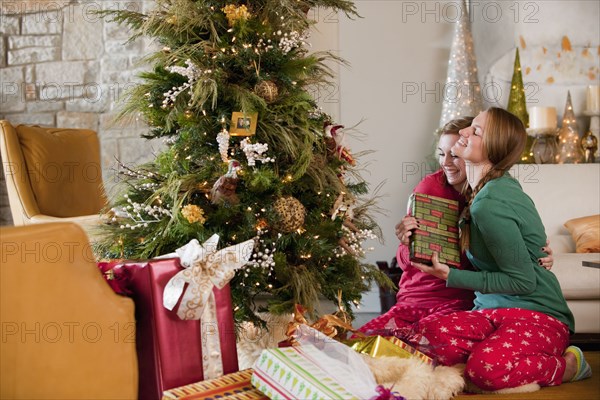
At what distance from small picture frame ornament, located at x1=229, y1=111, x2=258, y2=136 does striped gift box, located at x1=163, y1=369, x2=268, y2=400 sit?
82 centimetres

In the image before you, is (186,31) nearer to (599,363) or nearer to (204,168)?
(204,168)

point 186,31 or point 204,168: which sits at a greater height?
point 186,31

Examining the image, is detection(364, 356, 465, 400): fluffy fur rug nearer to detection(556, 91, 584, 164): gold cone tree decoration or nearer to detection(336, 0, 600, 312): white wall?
detection(336, 0, 600, 312): white wall

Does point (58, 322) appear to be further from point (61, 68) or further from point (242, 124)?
point (61, 68)

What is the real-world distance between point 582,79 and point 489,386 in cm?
307

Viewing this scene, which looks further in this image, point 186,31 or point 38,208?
point 38,208

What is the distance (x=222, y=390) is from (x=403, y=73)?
3.40 m

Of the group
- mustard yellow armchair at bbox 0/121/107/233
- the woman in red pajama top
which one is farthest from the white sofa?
mustard yellow armchair at bbox 0/121/107/233

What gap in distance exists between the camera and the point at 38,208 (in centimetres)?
375

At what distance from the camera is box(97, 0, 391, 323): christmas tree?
2.12 meters

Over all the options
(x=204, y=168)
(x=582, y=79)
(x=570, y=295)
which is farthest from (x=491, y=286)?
(x=582, y=79)

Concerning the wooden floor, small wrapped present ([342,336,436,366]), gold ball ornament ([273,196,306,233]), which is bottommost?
the wooden floor

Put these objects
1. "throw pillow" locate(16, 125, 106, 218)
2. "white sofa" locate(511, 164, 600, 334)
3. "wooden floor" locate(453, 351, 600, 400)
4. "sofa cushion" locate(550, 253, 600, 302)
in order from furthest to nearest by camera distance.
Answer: "throw pillow" locate(16, 125, 106, 218) → "white sofa" locate(511, 164, 600, 334) → "sofa cushion" locate(550, 253, 600, 302) → "wooden floor" locate(453, 351, 600, 400)

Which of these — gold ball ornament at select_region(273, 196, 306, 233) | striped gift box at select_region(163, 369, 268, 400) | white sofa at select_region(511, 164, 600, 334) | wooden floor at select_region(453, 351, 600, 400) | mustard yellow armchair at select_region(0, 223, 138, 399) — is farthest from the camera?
white sofa at select_region(511, 164, 600, 334)
